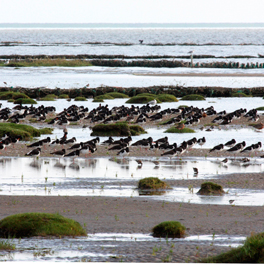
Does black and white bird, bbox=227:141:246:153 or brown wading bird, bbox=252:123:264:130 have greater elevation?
brown wading bird, bbox=252:123:264:130

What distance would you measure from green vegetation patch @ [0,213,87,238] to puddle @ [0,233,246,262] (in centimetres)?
27

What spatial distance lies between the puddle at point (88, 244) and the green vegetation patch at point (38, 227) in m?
0.27

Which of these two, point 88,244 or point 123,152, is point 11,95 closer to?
point 123,152

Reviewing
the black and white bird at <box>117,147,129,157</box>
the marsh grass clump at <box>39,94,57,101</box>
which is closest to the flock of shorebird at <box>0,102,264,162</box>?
the black and white bird at <box>117,147,129,157</box>

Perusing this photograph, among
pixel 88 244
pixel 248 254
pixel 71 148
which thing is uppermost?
pixel 71 148

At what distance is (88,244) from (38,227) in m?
1.41

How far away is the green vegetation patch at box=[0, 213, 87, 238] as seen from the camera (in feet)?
35.8

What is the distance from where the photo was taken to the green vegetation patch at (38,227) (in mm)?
10922

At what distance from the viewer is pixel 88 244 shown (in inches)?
402

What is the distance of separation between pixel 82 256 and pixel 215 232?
3.57 meters

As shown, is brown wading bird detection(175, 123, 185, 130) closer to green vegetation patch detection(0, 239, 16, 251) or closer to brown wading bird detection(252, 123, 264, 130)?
brown wading bird detection(252, 123, 264, 130)

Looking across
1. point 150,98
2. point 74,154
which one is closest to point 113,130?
point 74,154

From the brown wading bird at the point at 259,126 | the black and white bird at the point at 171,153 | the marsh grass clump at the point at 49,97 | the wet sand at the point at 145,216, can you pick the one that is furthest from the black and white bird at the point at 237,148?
the marsh grass clump at the point at 49,97

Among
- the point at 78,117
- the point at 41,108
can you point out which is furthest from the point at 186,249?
the point at 41,108
